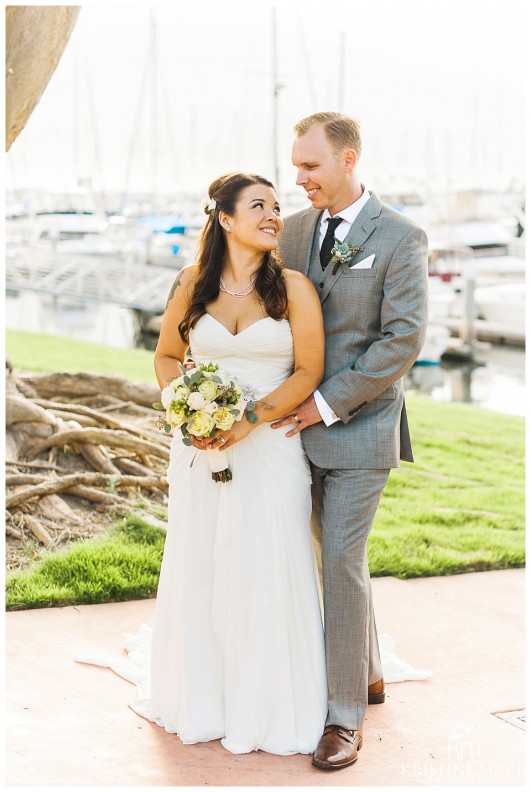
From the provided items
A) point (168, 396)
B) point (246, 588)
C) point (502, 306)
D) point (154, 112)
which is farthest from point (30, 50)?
point (154, 112)

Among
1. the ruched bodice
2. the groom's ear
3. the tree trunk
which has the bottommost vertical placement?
the ruched bodice

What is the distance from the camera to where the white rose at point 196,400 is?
377 cm

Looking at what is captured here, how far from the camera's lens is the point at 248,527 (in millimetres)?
4074

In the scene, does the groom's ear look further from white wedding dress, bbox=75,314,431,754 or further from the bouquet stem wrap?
the bouquet stem wrap

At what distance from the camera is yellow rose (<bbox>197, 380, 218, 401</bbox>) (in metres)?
3.79

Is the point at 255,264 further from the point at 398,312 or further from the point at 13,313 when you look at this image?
the point at 13,313

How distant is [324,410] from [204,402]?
1.90 feet

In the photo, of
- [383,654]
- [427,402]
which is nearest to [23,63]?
[383,654]

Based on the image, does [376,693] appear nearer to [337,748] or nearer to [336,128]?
[337,748]

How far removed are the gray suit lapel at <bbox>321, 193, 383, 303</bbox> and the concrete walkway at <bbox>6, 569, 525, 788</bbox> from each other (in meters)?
1.85

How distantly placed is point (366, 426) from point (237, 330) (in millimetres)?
661

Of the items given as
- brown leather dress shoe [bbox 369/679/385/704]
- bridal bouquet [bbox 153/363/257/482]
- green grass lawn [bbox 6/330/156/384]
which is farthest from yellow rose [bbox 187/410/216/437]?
green grass lawn [bbox 6/330/156/384]

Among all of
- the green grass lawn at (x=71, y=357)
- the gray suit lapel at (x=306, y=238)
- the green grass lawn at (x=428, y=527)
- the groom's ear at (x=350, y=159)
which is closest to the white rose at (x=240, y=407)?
the gray suit lapel at (x=306, y=238)

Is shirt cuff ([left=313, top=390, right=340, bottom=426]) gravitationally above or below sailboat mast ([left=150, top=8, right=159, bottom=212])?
below
